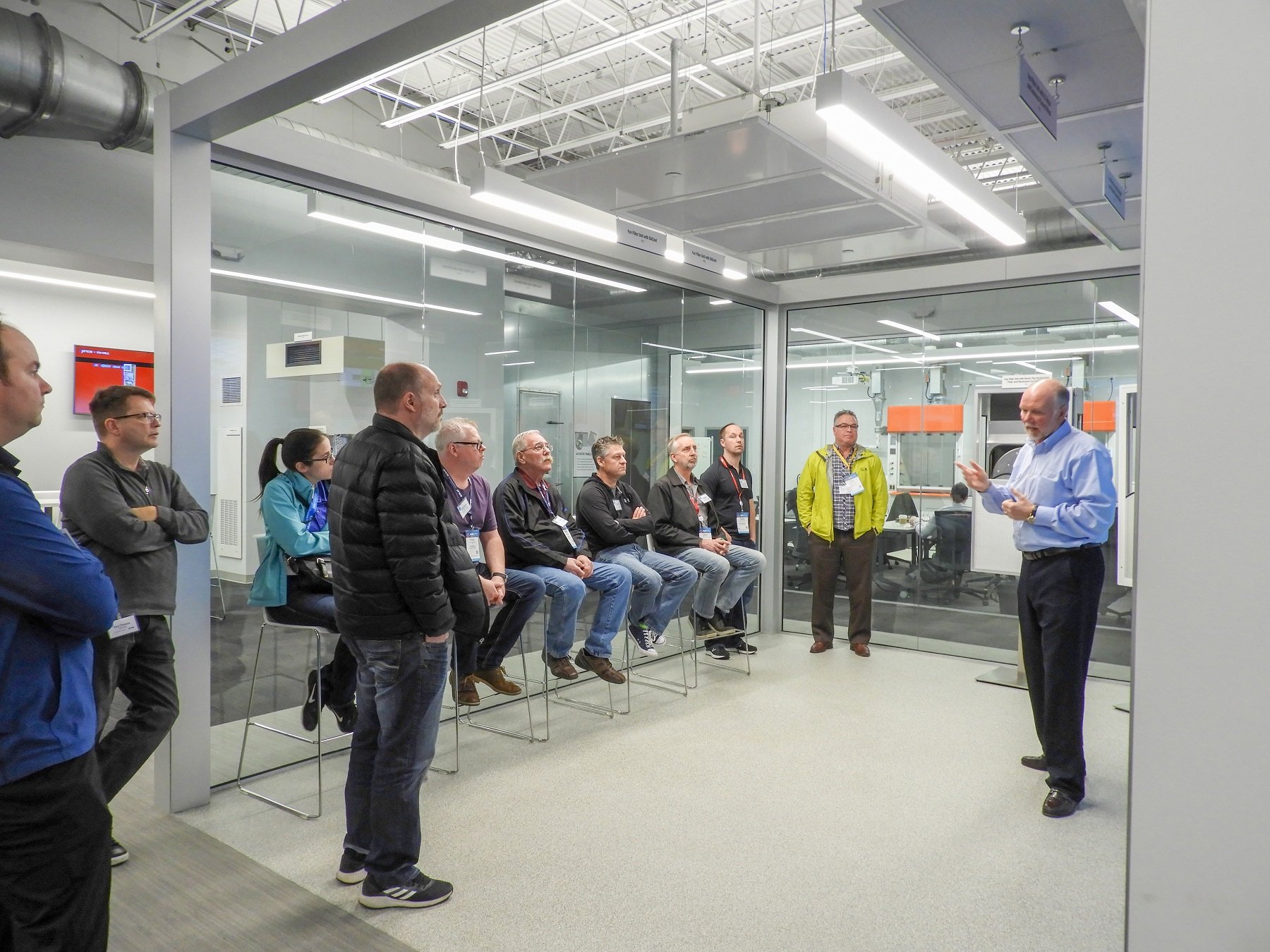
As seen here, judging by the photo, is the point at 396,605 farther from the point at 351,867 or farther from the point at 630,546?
the point at 630,546

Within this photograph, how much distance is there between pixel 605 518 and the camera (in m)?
5.14

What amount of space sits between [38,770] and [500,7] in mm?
2227

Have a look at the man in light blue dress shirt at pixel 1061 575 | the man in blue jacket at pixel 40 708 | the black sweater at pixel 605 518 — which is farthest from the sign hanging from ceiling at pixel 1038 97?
the man in blue jacket at pixel 40 708

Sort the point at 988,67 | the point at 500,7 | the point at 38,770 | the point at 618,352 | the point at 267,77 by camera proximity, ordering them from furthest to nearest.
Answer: the point at 618,352 → the point at 988,67 → the point at 267,77 → the point at 500,7 → the point at 38,770

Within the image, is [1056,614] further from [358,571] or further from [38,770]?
[38,770]

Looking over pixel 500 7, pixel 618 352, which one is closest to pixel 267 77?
pixel 500 7

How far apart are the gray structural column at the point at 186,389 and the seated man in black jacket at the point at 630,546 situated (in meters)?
2.23

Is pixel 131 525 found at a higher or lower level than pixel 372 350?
lower

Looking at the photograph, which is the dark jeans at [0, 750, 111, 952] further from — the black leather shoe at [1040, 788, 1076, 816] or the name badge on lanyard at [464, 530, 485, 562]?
the black leather shoe at [1040, 788, 1076, 816]

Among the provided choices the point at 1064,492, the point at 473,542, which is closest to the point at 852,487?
the point at 1064,492

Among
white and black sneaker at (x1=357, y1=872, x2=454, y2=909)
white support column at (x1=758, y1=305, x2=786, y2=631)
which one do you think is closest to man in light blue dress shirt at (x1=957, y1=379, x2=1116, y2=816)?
white and black sneaker at (x1=357, y1=872, x2=454, y2=909)

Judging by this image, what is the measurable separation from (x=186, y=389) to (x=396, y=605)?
1.59m

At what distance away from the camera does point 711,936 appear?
260 centimetres

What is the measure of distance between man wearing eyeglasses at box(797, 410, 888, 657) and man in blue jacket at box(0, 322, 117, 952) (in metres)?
5.48
